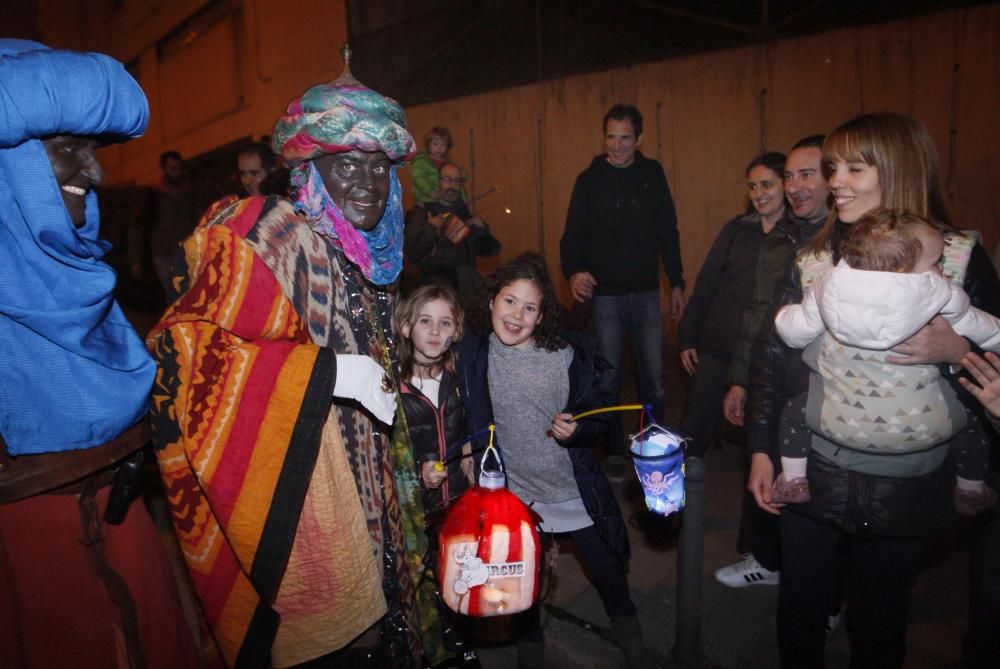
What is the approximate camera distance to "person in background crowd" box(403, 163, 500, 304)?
4688 millimetres

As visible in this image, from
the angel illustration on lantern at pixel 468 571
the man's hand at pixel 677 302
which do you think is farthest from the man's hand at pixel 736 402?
the angel illustration on lantern at pixel 468 571

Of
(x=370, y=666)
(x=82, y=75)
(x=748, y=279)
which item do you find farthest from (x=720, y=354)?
(x=82, y=75)

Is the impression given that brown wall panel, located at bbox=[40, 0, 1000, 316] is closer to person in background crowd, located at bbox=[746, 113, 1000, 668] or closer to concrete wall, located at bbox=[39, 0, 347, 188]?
concrete wall, located at bbox=[39, 0, 347, 188]

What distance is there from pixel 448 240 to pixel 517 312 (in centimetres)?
222

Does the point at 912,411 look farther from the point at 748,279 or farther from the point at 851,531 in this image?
the point at 748,279

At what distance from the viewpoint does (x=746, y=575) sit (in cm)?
338

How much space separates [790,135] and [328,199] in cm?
626

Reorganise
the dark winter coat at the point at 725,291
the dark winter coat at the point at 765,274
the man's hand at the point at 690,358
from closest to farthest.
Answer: the dark winter coat at the point at 765,274, the dark winter coat at the point at 725,291, the man's hand at the point at 690,358

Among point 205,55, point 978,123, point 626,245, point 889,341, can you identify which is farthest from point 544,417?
point 205,55

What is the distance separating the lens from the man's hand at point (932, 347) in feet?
5.98

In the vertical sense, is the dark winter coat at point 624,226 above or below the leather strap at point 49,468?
above

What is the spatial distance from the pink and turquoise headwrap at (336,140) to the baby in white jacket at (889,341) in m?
1.49

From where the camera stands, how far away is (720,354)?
12.3 feet

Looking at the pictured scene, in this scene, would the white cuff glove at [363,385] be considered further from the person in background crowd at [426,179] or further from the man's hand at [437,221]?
the person in background crowd at [426,179]
